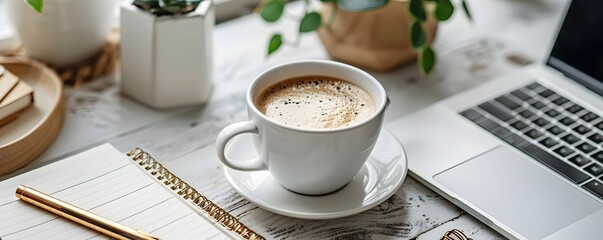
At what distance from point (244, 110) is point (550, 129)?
15.1 inches

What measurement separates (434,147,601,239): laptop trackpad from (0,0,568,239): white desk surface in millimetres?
25

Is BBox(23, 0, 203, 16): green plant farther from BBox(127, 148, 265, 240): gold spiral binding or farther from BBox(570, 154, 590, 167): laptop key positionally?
BBox(570, 154, 590, 167): laptop key

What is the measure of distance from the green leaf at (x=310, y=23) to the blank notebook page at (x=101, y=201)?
31 centimetres

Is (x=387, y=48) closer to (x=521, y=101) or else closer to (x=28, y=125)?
(x=521, y=101)

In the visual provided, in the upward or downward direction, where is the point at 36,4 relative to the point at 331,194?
upward

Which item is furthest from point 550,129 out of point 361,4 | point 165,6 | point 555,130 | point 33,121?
point 33,121

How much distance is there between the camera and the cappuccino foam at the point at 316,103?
2.30ft

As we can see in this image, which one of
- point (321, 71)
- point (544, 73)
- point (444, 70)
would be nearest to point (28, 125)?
point (321, 71)

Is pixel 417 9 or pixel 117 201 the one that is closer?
pixel 117 201

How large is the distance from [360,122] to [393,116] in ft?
0.79

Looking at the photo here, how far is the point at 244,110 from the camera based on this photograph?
2.98 ft

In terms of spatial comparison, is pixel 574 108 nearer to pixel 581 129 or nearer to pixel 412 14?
pixel 581 129

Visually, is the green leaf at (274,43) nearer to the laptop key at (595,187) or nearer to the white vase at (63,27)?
the white vase at (63,27)

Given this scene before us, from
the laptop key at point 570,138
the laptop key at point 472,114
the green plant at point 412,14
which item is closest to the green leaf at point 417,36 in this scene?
the green plant at point 412,14
